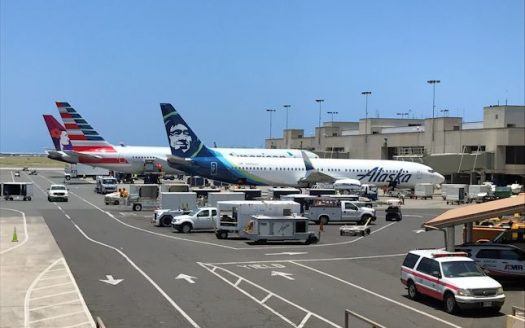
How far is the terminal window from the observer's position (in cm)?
8862

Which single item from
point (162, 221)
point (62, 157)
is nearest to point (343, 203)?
point (162, 221)

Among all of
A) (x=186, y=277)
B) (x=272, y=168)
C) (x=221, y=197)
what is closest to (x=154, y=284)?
(x=186, y=277)

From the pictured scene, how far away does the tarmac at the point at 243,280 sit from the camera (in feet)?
61.4

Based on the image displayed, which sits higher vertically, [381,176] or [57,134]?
[57,134]

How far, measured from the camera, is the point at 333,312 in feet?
63.3

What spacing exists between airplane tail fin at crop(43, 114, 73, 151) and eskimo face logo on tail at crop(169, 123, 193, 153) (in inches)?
1717

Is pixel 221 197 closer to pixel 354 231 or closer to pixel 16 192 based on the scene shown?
pixel 354 231

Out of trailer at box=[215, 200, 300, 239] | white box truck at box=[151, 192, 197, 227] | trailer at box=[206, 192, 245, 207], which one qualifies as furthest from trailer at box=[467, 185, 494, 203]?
trailer at box=[215, 200, 300, 239]

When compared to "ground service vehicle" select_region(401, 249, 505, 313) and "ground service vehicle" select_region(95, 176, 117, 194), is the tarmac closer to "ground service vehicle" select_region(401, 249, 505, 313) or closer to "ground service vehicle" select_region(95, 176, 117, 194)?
"ground service vehicle" select_region(401, 249, 505, 313)

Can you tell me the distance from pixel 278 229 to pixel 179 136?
3865 centimetres

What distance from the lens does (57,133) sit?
112375 mm

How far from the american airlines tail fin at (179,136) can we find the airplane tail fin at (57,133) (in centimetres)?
4337

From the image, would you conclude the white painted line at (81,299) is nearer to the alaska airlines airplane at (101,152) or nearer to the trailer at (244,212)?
the trailer at (244,212)

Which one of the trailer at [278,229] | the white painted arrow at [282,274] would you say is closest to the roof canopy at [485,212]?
the white painted arrow at [282,274]
